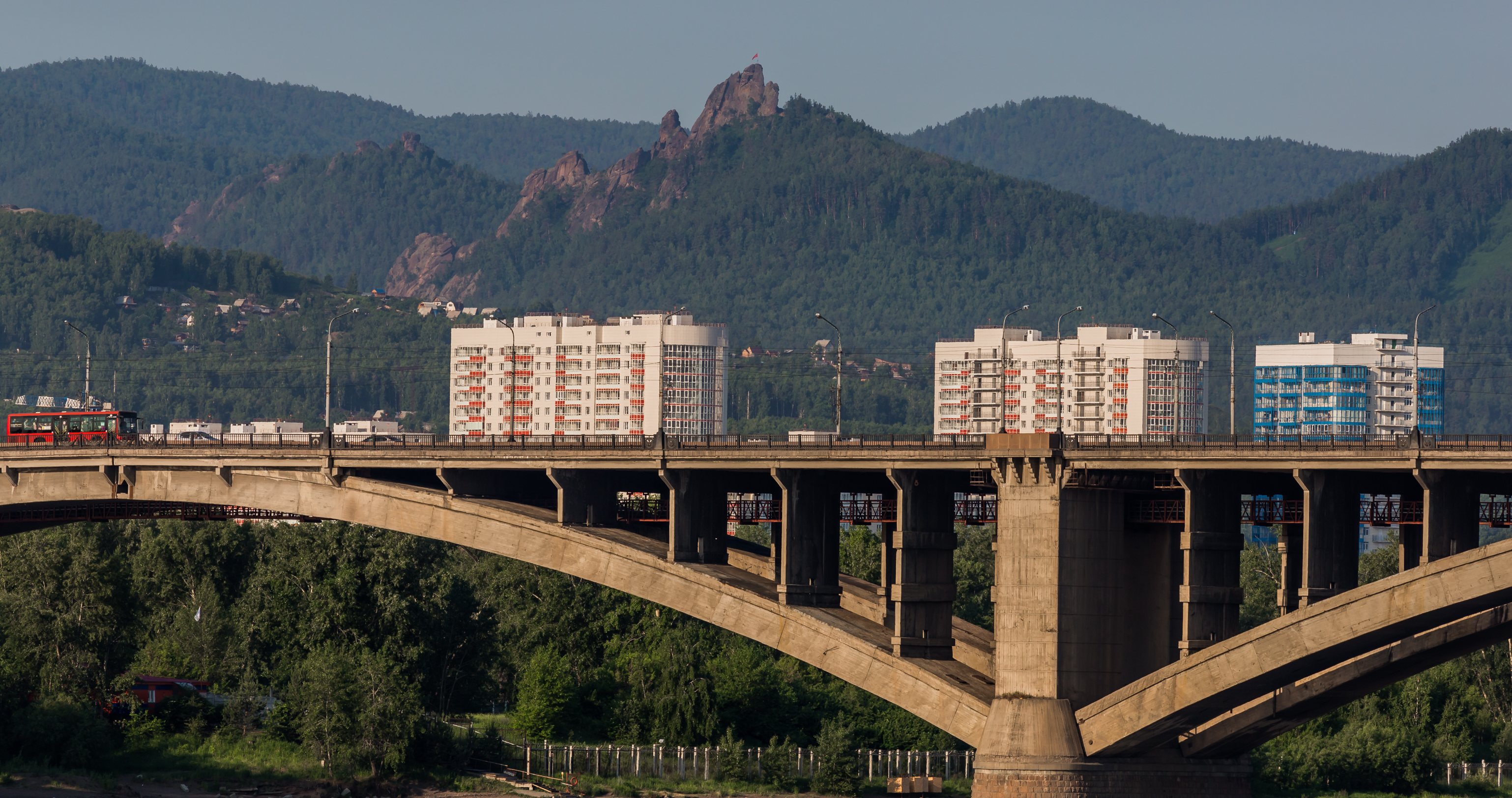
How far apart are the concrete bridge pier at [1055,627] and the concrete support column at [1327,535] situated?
3.77 metres

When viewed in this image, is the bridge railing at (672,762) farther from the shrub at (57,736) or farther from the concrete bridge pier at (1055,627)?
the concrete bridge pier at (1055,627)

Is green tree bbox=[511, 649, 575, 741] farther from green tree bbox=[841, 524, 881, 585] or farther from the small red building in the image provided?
green tree bbox=[841, 524, 881, 585]

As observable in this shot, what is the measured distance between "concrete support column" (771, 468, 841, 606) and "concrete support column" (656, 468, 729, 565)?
3.91 metres

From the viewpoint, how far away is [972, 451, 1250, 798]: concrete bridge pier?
7162 centimetres

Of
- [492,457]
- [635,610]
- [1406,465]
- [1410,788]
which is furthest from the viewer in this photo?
[635,610]

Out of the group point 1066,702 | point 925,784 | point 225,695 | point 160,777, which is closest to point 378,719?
point 160,777

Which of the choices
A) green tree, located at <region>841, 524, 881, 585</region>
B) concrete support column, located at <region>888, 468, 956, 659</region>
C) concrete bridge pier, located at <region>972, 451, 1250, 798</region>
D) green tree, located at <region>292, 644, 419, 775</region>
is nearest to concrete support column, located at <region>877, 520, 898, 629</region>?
concrete support column, located at <region>888, 468, 956, 659</region>

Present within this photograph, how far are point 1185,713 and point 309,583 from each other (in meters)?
53.8

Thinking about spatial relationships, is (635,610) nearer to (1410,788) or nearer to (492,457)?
(492,457)

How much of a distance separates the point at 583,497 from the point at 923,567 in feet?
56.0

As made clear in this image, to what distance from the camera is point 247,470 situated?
307 ft

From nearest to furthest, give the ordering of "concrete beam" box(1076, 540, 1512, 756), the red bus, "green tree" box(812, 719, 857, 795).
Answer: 1. "concrete beam" box(1076, 540, 1512, 756)
2. "green tree" box(812, 719, 857, 795)
3. the red bus

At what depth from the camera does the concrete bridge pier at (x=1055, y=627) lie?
71625 millimetres

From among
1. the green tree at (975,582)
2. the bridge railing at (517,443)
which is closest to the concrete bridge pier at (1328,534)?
the bridge railing at (517,443)
